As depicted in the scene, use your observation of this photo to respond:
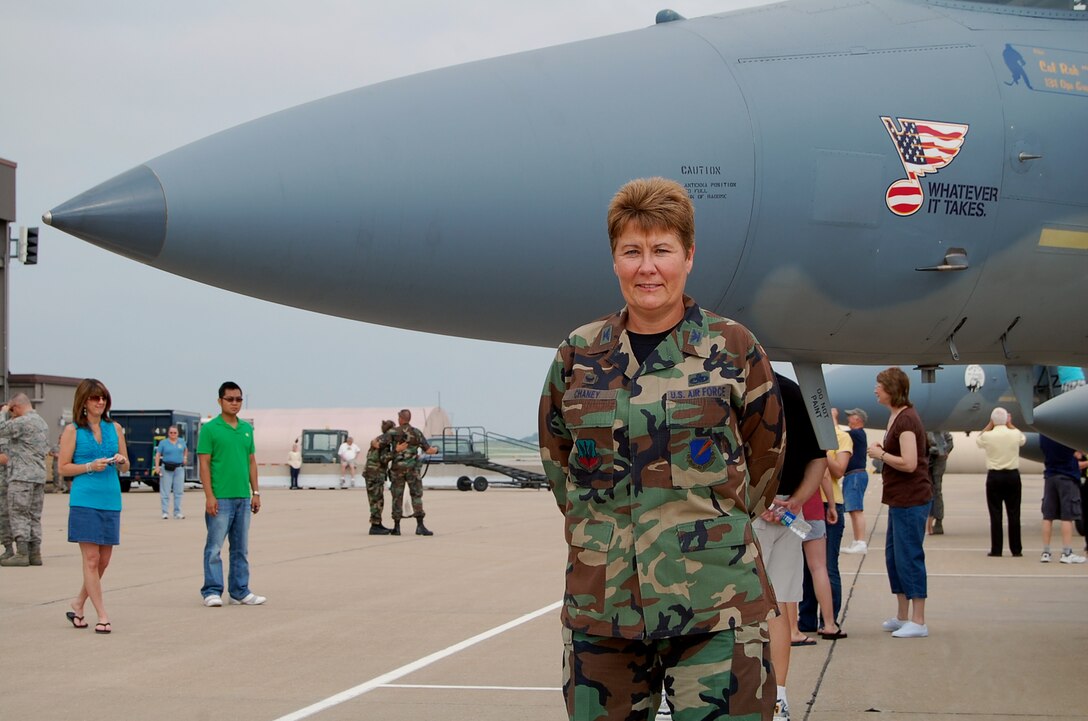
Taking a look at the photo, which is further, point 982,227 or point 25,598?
point 25,598

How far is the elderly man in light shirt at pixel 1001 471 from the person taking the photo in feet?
37.7

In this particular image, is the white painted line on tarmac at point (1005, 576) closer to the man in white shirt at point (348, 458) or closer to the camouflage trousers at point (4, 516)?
the camouflage trousers at point (4, 516)

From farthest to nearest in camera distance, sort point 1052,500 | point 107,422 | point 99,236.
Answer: point 1052,500 → point 107,422 → point 99,236

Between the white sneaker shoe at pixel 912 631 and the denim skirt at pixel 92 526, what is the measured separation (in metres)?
4.88

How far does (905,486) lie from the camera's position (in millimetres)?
6898

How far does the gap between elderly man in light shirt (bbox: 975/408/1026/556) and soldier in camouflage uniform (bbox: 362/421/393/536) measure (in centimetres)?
719

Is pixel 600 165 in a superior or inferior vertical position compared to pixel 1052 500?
superior

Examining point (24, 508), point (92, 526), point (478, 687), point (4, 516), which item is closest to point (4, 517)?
point (4, 516)

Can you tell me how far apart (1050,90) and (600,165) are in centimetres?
196

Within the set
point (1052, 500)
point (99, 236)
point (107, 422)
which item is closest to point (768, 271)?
point (99, 236)

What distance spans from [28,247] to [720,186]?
87.0 ft

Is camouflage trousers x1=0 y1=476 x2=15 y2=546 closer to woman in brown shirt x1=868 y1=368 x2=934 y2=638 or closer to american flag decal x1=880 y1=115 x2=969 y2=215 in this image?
woman in brown shirt x1=868 y1=368 x2=934 y2=638

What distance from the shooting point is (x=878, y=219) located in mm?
4223

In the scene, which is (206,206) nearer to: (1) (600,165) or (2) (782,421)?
(1) (600,165)
